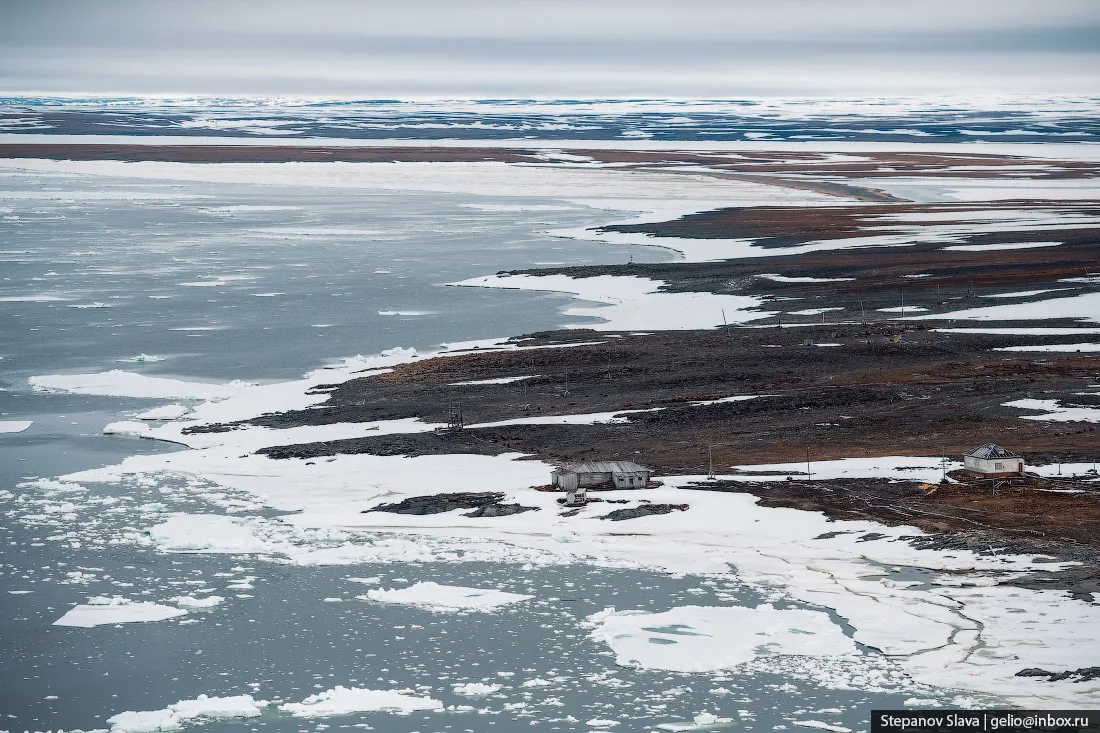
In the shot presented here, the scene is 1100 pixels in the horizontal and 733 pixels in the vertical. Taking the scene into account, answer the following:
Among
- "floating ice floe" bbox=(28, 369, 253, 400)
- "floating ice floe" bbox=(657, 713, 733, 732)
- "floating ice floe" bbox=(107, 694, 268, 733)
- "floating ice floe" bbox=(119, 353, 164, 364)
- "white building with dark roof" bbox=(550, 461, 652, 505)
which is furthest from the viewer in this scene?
"floating ice floe" bbox=(119, 353, 164, 364)

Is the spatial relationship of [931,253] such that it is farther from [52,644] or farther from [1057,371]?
[52,644]

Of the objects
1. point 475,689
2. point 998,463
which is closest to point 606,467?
point 998,463

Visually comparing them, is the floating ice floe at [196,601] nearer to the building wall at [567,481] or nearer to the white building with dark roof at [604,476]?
the building wall at [567,481]

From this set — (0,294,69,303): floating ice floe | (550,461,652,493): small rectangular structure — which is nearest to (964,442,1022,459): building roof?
(550,461,652,493): small rectangular structure

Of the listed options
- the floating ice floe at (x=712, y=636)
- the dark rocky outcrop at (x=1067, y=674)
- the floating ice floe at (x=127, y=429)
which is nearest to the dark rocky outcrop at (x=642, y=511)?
the floating ice floe at (x=712, y=636)

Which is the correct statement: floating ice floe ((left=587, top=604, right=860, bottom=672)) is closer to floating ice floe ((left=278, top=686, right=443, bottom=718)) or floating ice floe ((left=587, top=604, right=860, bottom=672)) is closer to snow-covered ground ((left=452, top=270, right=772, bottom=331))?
floating ice floe ((left=278, top=686, right=443, bottom=718))

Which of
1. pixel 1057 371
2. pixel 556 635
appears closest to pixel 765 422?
pixel 1057 371
